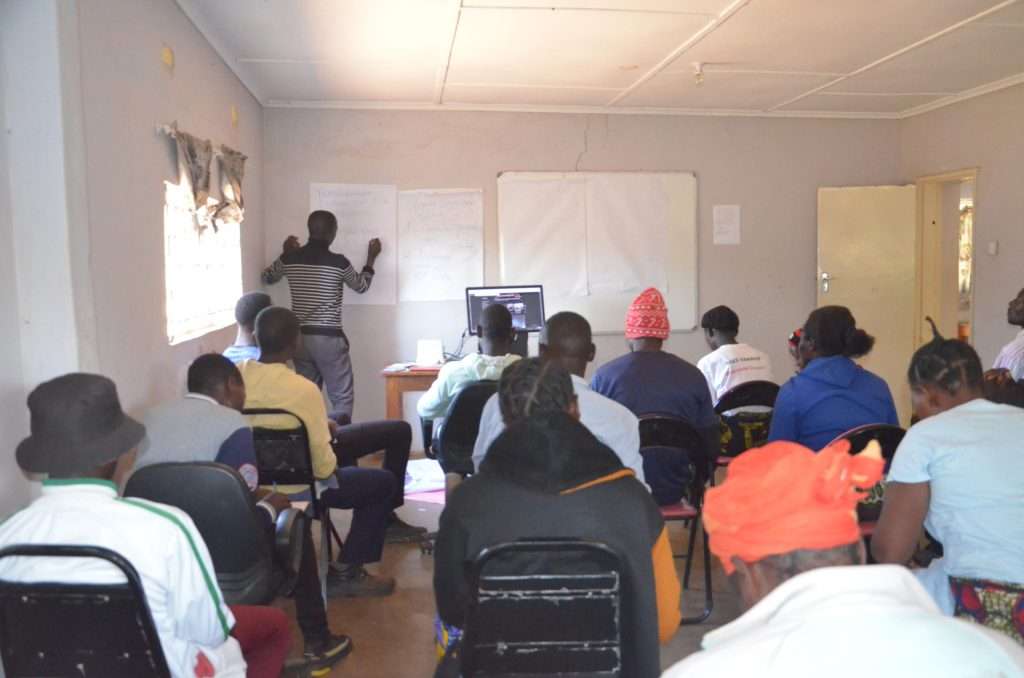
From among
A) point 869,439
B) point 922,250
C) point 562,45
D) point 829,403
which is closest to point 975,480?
point 869,439

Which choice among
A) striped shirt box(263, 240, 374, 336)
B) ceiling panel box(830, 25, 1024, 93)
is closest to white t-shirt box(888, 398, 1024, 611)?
ceiling panel box(830, 25, 1024, 93)

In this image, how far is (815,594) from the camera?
97 centimetres

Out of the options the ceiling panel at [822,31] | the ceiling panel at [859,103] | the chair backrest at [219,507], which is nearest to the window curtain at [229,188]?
the ceiling panel at [822,31]

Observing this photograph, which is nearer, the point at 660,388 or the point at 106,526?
the point at 106,526

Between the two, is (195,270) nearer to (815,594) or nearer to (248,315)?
(248,315)

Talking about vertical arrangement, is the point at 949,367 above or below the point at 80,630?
above

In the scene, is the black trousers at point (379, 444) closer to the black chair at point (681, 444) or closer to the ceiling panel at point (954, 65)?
the black chair at point (681, 444)

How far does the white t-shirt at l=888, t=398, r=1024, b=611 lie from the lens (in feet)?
6.33

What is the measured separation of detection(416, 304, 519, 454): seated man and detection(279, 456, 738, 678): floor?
2.19ft

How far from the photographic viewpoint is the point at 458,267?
6234 millimetres

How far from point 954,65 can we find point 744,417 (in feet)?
9.48

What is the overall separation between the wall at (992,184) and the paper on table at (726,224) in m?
1.46

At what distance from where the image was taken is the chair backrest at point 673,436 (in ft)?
9.80

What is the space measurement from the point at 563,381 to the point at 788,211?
5.21 meters
